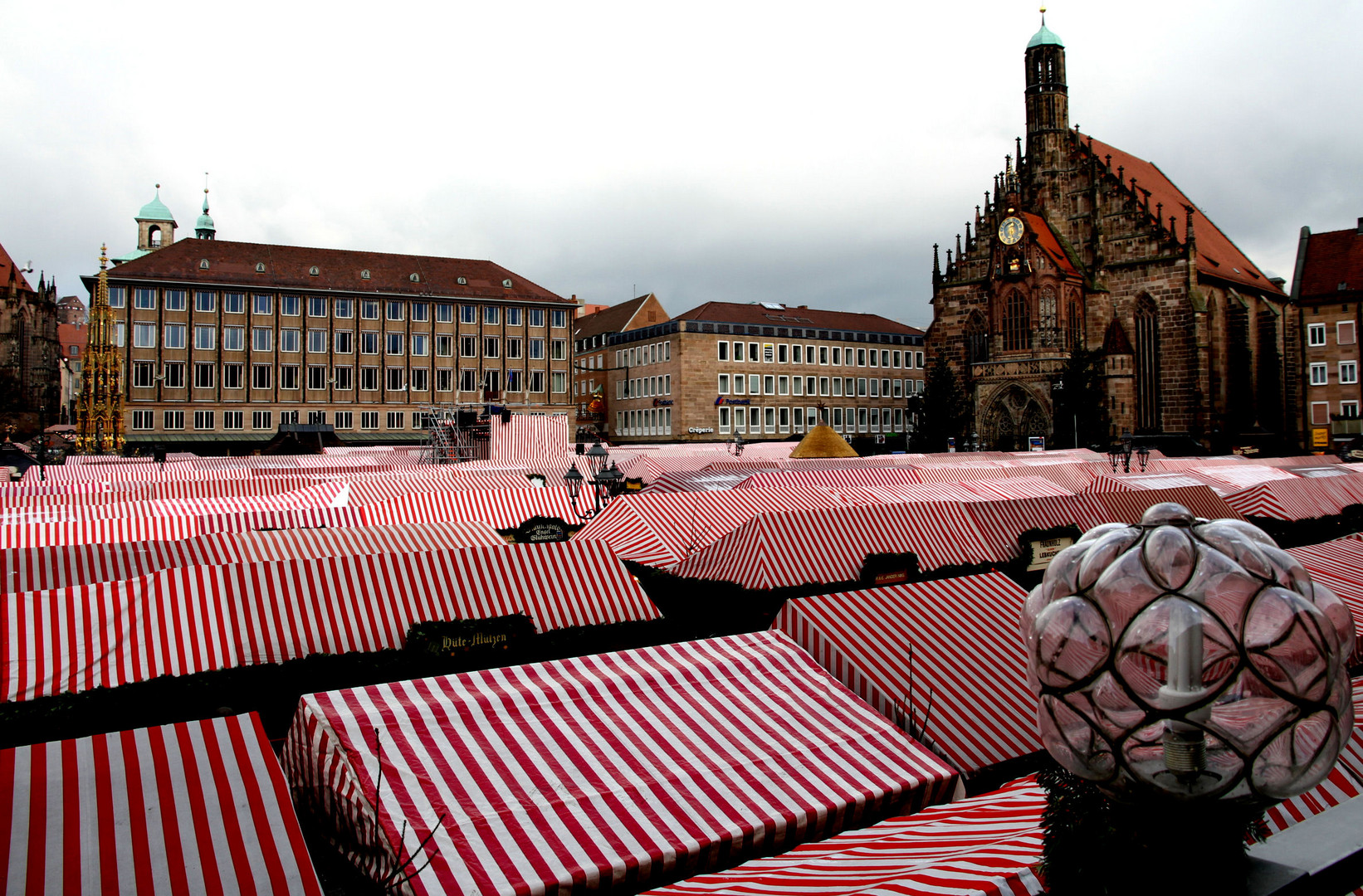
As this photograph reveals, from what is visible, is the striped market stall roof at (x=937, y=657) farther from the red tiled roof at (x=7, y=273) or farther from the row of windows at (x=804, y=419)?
the red tiled roof at (x=7, y=273)

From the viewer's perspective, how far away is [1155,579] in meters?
2.21

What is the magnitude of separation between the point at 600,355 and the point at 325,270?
2438cm

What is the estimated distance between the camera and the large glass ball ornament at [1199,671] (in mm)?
2088

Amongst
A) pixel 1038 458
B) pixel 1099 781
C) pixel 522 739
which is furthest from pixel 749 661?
pixel 1038 458

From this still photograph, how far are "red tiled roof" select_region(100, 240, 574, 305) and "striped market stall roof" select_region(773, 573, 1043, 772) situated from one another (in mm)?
57600

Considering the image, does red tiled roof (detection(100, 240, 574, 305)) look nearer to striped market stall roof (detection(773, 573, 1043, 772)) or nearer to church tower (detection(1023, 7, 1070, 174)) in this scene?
church tower (detection(1023, 7, 1070, 174))

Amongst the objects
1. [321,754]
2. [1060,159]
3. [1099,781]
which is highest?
[1060,159]

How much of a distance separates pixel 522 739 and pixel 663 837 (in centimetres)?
107

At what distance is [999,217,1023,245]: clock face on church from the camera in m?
49.8

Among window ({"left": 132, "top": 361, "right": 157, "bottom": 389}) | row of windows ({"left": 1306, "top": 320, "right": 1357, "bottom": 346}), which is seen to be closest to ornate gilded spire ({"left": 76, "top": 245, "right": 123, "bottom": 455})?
window ({"left": 132, "top": 361, "right": 157, "bottom": 389})

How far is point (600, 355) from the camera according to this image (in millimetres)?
77375

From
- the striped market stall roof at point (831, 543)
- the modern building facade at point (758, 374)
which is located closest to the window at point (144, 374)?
the modern building facade at point (758, 374)

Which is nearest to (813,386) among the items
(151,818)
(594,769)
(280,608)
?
(280,608)

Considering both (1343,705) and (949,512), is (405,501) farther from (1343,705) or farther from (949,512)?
(1343,705)
